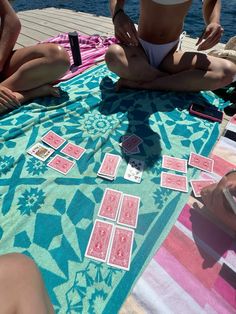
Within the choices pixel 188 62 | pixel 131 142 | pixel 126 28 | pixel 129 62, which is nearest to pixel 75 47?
pixel 129 62

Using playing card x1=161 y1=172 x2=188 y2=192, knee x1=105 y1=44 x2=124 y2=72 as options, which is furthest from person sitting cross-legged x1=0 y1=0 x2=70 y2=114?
playing card x1=161 y1=172 x2=188 y2=192

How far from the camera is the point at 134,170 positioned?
1938 millimetres

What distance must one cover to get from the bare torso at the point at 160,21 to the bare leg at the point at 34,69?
2.66ft

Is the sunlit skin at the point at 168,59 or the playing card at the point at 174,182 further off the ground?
the sunlit skin at the point at 168,59

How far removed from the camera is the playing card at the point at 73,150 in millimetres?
2012

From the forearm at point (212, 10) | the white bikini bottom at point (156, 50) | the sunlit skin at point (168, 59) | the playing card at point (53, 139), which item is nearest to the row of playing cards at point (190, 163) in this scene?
the playing card at point (53, 139)

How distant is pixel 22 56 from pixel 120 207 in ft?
5.71

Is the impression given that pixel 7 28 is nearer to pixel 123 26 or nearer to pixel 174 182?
pixel 123 26

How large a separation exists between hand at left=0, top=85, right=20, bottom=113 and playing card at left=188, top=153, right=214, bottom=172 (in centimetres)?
158

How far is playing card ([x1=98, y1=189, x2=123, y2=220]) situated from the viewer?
164 centimetres

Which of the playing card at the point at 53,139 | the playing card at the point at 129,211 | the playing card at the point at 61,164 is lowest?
the playing card at the point at 129,211

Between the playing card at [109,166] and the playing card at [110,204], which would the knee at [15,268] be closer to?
the playing card at [110,204]

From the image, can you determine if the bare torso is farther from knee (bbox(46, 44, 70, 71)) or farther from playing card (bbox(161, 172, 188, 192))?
playing card (bbox(161, 172, 188, 192))

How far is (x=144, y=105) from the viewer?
8.40ft
